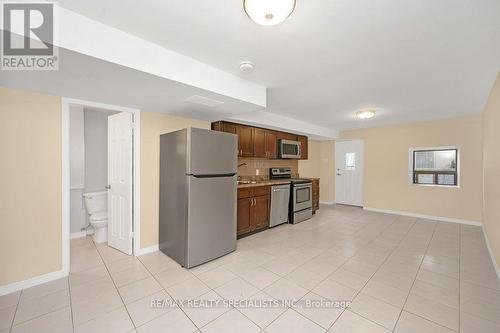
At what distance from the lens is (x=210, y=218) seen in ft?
8.91

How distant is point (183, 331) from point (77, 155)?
3501 mm

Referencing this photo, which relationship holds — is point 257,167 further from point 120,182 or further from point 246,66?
point 246,66

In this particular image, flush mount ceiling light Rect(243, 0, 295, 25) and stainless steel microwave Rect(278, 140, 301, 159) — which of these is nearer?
flush mount ceiling light Rect(243, 0, 295, 25)

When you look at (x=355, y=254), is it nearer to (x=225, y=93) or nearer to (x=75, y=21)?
(x=225, y=93)

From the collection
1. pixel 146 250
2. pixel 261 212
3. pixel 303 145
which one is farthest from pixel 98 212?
pixel 303 145

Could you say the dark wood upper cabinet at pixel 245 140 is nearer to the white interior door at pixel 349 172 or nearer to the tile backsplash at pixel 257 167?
the tile backsplash at pixel 257 167

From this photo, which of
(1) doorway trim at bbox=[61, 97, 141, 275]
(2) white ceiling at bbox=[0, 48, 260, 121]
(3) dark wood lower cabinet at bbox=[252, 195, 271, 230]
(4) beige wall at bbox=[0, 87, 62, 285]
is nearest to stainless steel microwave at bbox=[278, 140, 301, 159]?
(3) dark wood lower cabinet at bbox=[252, 195, 271, 230]

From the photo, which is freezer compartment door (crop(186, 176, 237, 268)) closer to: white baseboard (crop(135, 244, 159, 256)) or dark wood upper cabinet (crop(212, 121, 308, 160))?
white baseboard (crop(135, 244, 159, 256))

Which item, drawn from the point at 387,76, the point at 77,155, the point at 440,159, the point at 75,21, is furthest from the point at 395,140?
the point at 77,155

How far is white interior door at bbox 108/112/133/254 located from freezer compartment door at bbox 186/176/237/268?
1.07 meters

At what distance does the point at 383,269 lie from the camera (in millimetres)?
2557

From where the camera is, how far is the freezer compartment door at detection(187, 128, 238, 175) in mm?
2529

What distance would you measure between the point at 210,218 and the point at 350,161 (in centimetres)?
525

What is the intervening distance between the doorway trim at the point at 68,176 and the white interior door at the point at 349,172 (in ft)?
19.0
